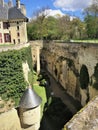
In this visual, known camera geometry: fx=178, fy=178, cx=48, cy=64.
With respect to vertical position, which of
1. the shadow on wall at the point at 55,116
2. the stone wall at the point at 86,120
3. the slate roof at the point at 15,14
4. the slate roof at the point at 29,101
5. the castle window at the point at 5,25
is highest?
the slate roof at the point at 15,14

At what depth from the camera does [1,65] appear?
2034 centimetres

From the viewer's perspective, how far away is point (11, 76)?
70.1 ft

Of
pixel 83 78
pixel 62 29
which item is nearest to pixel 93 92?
pixel 83 78

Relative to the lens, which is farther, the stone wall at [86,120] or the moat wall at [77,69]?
the moat wall at [77,69]

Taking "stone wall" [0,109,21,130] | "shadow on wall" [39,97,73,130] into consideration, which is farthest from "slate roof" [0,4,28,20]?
"stone wall" [0,109,21,130]

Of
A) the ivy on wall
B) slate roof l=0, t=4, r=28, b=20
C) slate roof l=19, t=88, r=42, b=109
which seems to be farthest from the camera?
slate roof l=0, t=4, r=28, b=20

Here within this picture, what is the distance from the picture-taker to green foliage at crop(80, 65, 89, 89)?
2149 cm

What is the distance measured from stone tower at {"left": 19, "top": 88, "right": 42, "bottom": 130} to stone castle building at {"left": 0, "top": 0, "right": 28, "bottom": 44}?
2194 cm

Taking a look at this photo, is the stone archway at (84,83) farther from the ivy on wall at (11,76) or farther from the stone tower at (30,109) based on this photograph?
the ivy on wall at (11,76)

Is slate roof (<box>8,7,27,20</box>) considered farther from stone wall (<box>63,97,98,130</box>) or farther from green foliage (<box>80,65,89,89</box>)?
stone wall (<box>63,97,98,130</box>)

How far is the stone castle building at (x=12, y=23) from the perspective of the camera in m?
37.3

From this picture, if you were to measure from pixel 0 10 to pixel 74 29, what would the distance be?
2379 cm

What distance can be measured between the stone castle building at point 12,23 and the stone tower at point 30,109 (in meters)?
21.9

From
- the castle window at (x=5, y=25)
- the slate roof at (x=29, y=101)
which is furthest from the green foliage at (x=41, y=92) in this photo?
the castle window at (x=5, y=25)
